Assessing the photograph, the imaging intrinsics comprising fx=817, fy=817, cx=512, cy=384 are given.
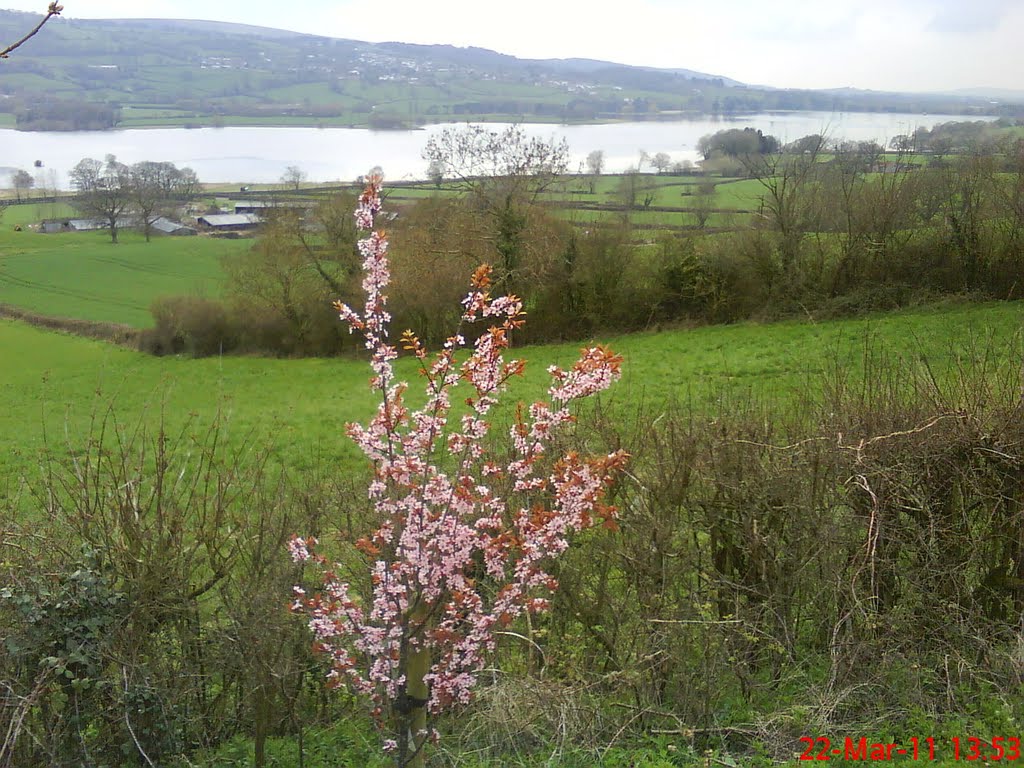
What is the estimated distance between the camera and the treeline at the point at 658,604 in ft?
17.5

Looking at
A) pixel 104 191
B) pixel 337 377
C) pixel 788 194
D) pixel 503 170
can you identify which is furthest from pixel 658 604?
pixel 104 191

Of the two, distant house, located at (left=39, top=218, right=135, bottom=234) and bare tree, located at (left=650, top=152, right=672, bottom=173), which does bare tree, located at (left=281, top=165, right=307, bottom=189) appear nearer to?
distant house, located at (left=39, top=218, right=135, bottom=234)

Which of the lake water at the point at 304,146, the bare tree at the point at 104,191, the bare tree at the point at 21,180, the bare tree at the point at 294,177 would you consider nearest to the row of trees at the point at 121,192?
the bare tree at the point at 104,191

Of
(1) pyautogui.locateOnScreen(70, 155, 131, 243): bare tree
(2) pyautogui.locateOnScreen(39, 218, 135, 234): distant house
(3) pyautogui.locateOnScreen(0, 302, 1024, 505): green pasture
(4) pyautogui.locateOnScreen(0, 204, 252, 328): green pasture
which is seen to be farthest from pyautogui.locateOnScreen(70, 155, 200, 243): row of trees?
(3) pyautogui.locateOnScreen(0, 302, 1024, 505): green pasture

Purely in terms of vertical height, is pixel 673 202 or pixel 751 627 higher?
pixel 673 202

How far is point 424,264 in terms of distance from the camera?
29.3 meters

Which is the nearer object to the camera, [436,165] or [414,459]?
[414,459]

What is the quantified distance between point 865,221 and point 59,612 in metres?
26.6

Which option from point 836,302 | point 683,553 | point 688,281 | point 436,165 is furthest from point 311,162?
point 683,553

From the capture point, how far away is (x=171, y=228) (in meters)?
54.8

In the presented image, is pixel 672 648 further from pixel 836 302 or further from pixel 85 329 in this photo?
pixel 85 329

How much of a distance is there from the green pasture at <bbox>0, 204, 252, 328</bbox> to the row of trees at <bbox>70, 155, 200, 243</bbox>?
1376mm
